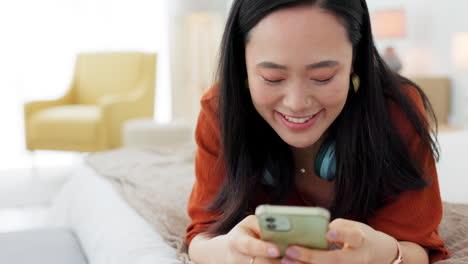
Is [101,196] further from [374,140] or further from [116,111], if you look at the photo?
[116,111]

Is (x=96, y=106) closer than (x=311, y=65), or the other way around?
(x=311, y=65)

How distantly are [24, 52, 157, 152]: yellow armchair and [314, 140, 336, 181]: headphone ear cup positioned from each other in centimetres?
298

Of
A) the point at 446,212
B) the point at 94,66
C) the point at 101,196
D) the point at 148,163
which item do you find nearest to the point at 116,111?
the point at 94,66

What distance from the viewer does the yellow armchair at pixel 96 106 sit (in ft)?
12.5

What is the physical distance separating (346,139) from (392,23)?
3.31 metres

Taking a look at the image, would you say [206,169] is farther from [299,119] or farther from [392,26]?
[392,26]

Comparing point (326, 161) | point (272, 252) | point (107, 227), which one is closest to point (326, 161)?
point (326, 161)

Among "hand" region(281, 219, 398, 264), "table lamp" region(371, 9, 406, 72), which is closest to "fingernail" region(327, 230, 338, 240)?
"hand" region(281, 219, 398, 264)

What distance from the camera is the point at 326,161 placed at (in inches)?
39.0

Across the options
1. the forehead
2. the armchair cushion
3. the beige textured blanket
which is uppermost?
the forehead

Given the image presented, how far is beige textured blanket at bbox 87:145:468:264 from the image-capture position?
1.14m

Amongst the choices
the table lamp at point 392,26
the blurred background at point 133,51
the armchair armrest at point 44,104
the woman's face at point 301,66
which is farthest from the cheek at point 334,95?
the armchair armrest at point 44,104

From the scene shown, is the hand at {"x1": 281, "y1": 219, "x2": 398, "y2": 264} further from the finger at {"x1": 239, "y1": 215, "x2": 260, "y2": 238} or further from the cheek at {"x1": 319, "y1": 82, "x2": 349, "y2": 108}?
the cheek at {"x1": 319, "y1": 82, "x2": 349, "y2": 108}

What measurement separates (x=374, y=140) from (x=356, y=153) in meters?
0.04
